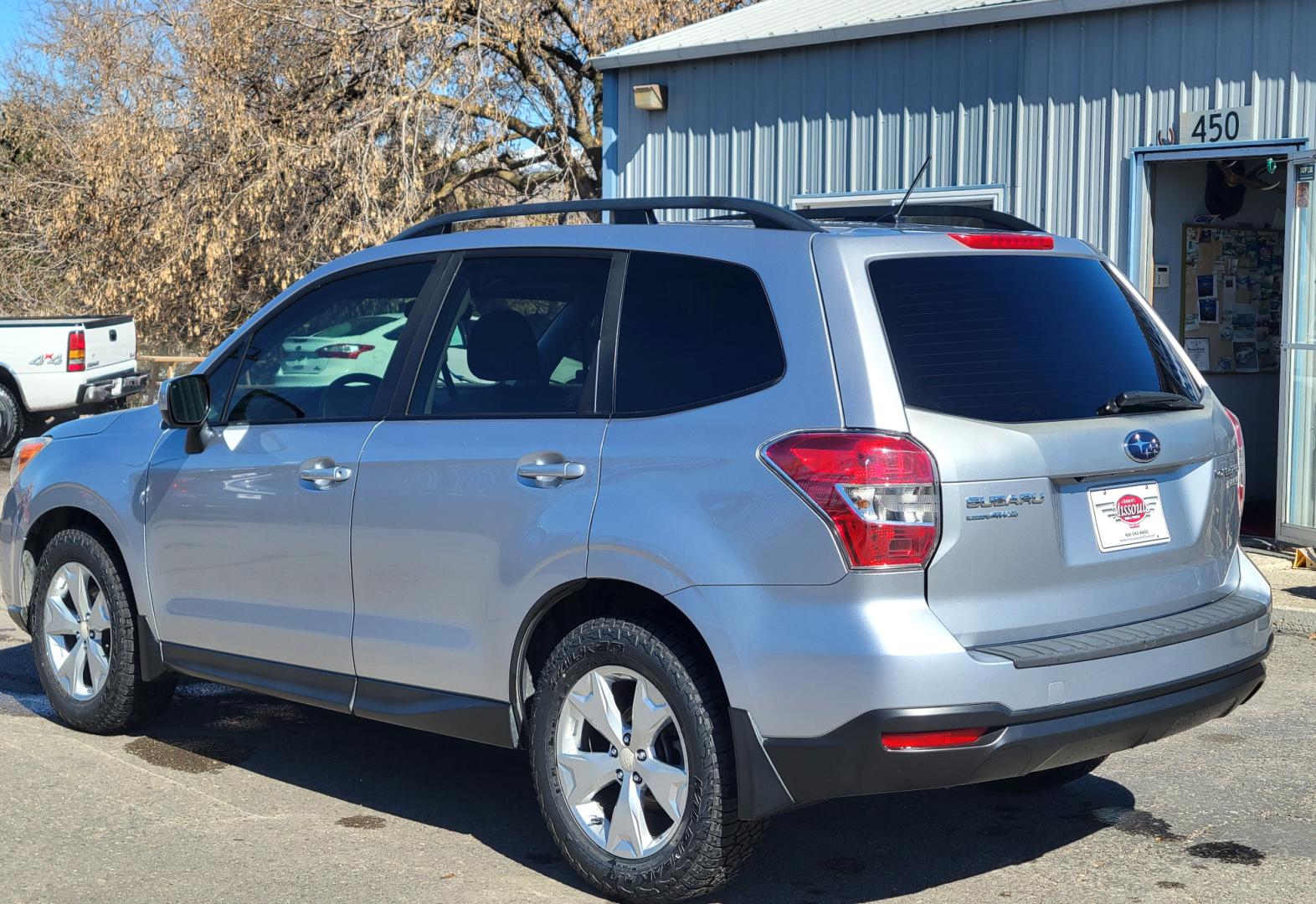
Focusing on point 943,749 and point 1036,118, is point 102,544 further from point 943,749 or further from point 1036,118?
point 1036,118

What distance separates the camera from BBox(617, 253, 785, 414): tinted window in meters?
4.16

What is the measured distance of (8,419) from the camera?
1695 cm

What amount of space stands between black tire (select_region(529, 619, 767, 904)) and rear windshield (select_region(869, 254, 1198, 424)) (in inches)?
36.1

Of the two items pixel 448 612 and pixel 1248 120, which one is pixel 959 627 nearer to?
pixel 448 612

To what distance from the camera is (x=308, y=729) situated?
6.32 meters

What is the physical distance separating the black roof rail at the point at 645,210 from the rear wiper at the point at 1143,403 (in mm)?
914

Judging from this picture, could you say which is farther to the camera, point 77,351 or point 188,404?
point 77,351

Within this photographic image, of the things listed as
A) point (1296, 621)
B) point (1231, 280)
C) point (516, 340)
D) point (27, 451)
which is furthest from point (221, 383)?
point (1231, 280)

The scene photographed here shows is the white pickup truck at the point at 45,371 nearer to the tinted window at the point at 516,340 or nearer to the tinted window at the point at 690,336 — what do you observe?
the tinted window at the point at 516,340

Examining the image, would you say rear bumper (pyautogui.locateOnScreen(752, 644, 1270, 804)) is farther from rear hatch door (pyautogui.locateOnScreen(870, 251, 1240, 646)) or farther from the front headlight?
the front headlight

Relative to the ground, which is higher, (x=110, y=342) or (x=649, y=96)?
(x=649, y=96)

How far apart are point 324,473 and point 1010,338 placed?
7.15ft

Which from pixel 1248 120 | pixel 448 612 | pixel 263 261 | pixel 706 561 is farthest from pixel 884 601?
pixel 263 261

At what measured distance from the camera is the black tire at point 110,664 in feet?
19.2
